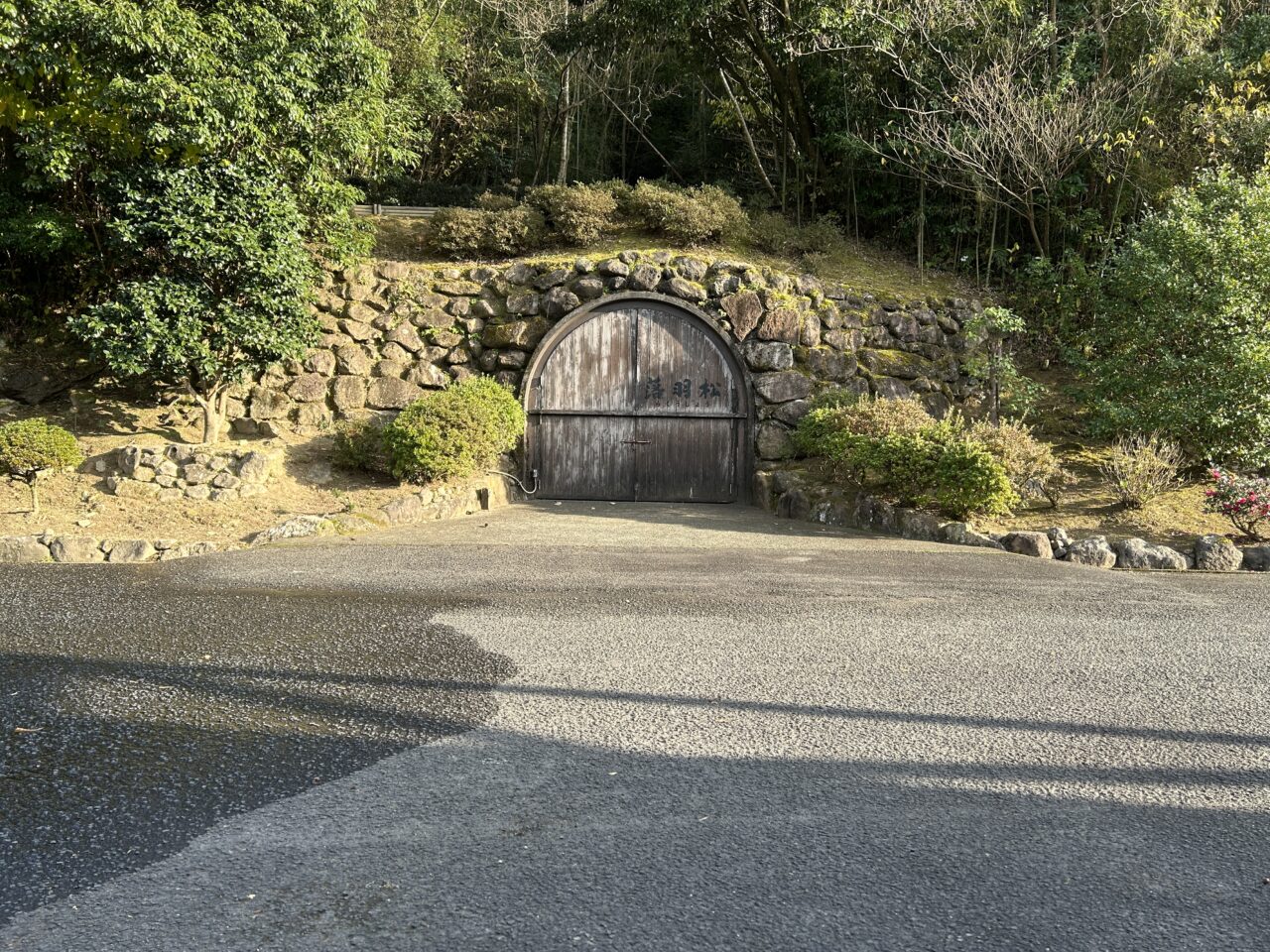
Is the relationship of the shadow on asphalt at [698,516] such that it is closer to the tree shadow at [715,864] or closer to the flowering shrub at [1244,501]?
the flowering shrub at [1244,501]

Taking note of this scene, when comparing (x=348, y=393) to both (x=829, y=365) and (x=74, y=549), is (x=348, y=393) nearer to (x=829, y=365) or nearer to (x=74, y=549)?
(x=74, y=549)

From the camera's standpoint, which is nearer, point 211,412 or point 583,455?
point 211,412

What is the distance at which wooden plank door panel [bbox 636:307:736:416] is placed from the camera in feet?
40.9

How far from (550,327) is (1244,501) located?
8144 mm

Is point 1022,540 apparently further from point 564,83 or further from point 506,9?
point 506,9

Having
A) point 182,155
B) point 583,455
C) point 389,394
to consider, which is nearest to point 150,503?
point 389,394

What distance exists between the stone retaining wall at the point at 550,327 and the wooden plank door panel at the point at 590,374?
433mm

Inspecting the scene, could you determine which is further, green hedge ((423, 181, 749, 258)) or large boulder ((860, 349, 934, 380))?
green hedge ((423, 181, 749, 258))

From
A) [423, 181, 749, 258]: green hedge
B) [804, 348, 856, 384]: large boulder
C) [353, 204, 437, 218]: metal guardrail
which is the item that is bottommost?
[804, 348, 856, 384]: large boulder

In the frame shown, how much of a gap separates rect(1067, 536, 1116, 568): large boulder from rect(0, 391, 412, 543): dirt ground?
6.66 m

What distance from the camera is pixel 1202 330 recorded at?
10305mm

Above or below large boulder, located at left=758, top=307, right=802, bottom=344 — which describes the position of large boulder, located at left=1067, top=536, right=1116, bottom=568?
below

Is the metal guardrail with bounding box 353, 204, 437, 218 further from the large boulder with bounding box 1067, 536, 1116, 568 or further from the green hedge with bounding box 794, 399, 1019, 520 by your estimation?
the large boulder with bounding box 1067, 536, 1116, 568

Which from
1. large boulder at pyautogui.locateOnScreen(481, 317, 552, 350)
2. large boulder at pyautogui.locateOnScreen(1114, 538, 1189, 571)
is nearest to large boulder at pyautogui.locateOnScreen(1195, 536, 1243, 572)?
large boulder at pyautogui.locateOnScreen(1114, 538, 1189, 571)
